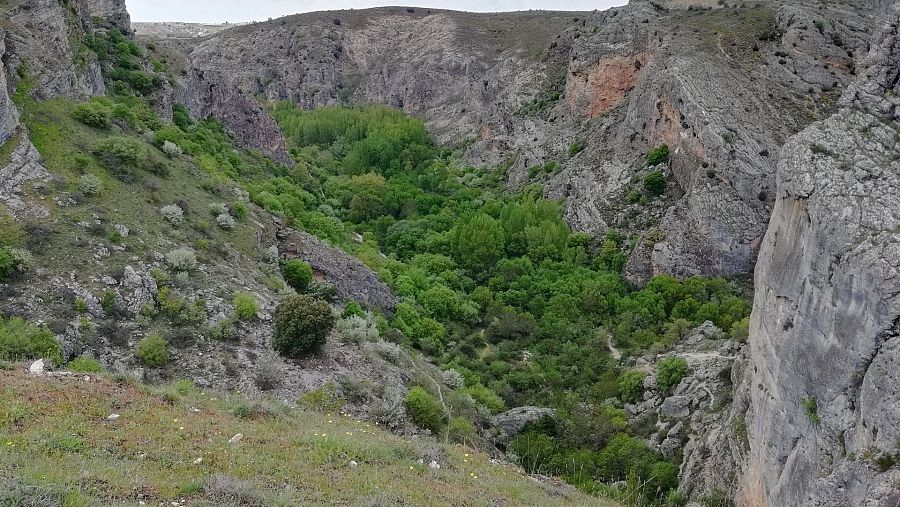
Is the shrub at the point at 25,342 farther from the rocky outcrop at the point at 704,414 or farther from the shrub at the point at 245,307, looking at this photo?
the rocky outcrop at the point at 704,414

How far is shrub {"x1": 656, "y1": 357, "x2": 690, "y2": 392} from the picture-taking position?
31.0 metres

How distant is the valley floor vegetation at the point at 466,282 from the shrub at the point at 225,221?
0.09 metres

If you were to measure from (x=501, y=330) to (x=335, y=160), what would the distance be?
46425mm

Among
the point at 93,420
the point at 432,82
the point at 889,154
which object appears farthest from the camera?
the point at 432,82

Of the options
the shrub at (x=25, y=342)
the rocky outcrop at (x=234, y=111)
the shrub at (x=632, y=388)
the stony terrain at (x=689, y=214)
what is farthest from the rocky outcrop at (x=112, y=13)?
the shrub at (x=632, y=388)

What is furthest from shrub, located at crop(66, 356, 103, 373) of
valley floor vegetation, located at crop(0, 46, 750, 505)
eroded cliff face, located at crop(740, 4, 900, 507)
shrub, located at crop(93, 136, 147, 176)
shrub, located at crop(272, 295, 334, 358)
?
eroded cliff face, located at crop(740, 4, 900, 507)

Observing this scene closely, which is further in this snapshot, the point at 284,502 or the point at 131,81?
the point at 131,81

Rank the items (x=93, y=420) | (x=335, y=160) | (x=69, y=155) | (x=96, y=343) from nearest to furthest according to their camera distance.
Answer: (x=93, y=420) → (x=96, y=343) → (x=69, y=155) → (x=335, y=160)

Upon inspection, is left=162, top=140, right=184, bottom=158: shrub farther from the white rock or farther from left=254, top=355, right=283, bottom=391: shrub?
the white rock

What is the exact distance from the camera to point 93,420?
46.0ft

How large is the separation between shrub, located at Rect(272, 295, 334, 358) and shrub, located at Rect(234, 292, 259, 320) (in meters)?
1.13

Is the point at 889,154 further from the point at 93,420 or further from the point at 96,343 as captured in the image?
the point at 96,343

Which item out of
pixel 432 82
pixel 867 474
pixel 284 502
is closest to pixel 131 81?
pixel 284 502

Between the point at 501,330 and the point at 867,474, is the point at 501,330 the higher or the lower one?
the lower one
